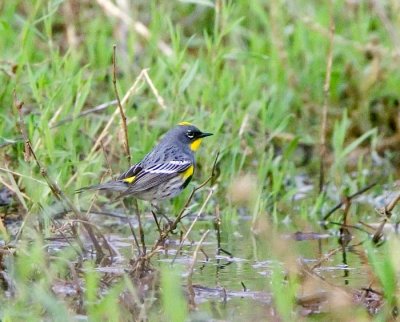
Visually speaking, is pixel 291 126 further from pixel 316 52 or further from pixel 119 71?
pixel 119 71

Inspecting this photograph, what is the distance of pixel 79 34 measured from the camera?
9.69 m

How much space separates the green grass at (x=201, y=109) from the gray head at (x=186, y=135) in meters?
0.34

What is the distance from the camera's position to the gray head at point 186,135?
7.04m

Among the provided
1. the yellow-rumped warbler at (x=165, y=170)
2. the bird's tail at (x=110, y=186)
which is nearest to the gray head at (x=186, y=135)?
the yellow-rumped warbler at (x=165, y=170)

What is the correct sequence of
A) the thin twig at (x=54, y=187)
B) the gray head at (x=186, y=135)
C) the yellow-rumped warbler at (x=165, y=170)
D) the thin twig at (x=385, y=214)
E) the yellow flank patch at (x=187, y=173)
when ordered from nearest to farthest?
the thin twig at (x=54, y=187) < the thin twig at (x=385, y=214) < the yellow-rumped warbler at (x=165, y=170) < the yellow flank patch at (x=187, y=173) < the gray head at (x=186, y=135)

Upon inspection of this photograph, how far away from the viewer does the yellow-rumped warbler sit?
6.50 meters

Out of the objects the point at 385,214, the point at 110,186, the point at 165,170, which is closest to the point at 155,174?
the point at 165,170

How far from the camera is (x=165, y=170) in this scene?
6.75 m

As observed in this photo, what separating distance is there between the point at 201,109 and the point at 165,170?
1036 millimetres

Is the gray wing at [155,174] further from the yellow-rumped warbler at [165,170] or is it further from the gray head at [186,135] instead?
the gray head at [186,135]

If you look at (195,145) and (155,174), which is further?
(195,145)

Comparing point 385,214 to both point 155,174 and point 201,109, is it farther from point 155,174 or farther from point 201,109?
point 201,109

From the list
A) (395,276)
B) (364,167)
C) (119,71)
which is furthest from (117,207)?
(395,276)

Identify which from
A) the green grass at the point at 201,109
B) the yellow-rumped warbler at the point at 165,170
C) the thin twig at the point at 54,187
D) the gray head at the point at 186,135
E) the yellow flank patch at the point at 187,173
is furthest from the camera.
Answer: the gray head at the point at 186,135
